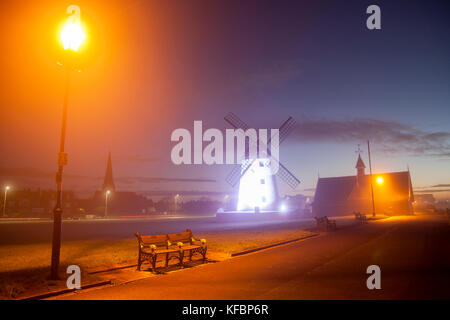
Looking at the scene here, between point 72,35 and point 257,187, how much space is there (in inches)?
1199

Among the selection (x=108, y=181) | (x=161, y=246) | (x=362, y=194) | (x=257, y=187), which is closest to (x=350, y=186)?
(x=362, y=194)

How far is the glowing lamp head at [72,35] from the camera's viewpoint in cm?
784

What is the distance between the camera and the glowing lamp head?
784 cm

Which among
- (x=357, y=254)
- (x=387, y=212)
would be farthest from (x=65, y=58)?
(x=387, y=212)

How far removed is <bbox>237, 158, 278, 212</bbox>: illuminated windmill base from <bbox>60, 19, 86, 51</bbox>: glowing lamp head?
2909 centimetres

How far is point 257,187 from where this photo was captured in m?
36.6

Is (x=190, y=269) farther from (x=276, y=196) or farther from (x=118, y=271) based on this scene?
(x=276, y=196)

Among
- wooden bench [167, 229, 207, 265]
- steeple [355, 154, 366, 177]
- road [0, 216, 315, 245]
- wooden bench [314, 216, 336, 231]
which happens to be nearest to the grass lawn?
wooden bench [167, 229, 207, 265]

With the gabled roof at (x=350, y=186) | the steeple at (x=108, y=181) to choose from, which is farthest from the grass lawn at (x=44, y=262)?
the steeple at (x=108, y=181)

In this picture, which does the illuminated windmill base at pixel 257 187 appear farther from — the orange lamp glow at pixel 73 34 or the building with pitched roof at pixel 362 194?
the building with pitched roof at pixel 362 194

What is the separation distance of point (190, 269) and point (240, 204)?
95.9 ft

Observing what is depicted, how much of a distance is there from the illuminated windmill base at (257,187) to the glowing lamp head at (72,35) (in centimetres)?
2909

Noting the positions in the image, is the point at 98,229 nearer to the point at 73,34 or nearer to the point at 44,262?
the point at 44,262

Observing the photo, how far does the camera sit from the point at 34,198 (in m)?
104
